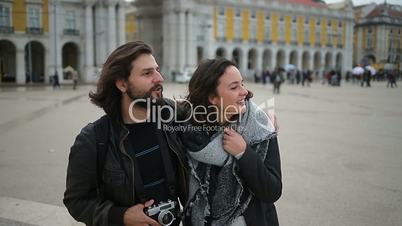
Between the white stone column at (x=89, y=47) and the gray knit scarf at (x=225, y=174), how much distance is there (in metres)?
38.1

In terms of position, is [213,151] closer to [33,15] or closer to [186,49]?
[33,15]

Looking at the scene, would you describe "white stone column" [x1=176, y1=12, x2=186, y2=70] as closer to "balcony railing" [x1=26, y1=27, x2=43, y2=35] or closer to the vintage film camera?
"balcony railing" [x1=26, y1=27, x2=43, y2=35]

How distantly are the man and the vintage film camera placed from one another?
0.02 m

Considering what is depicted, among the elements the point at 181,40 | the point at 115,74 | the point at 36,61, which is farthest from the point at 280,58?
the point at 115,74

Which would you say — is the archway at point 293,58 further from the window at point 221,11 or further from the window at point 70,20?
the window at point 70,20

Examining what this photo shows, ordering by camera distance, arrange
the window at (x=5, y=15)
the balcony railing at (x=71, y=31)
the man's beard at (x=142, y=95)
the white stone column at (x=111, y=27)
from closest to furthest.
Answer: the man's beard at (x=142, y=95)
the window at (x=5, y=15)
the balcony railing at (x=71, y=31)
the white stone column at (x=111, y=27)

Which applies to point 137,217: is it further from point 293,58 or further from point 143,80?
point 293,58

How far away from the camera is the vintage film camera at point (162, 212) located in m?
1.71

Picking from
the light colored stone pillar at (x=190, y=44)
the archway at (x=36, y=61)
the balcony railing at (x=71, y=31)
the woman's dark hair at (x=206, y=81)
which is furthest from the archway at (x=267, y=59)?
the woman's dark hair at (x=206, y=81)

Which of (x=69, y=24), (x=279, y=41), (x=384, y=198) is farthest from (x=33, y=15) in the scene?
(x=384, y=198)

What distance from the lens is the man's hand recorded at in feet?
5.53

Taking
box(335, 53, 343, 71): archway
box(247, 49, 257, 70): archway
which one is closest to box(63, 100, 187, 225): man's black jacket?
box(247, 49, 257, 70): archway

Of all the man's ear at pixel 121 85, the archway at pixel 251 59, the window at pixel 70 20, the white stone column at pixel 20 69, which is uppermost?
the window at pixel 70 20

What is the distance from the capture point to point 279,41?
58.2 meters
